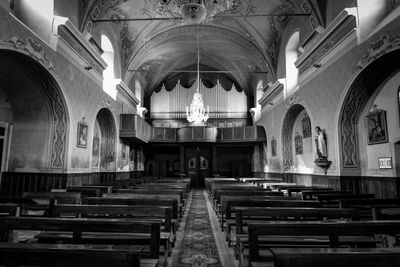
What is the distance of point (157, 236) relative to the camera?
253 cm

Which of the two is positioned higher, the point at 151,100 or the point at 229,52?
the point at 229,52

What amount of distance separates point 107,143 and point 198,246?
9401 millimetres

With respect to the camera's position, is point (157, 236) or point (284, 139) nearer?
point (157, 236)

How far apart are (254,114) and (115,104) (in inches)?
372

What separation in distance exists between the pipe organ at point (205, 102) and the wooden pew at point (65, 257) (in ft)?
58.7

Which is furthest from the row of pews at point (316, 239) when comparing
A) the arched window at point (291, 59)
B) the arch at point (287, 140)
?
the arch at point (287, 140)

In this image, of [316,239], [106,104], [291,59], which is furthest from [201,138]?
[316,239]

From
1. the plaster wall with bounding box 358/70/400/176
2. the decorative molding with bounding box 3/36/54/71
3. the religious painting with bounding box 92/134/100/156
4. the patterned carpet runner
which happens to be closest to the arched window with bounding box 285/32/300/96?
the plaster wall with bounding box 358/70/400/176

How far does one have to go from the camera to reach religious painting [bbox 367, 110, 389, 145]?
698cm

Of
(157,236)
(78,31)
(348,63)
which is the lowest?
(157,236)

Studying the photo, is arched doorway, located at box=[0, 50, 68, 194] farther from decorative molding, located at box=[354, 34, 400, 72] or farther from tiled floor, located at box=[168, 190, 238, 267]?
decorative molding, located at box=[354, 34, 400, 72]

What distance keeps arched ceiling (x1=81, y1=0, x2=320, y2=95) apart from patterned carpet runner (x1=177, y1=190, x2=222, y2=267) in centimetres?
623

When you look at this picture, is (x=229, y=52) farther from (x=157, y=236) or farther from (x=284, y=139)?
(x=157, y=236)

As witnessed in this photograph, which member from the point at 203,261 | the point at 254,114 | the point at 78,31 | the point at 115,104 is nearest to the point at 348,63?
the point at 203,261
